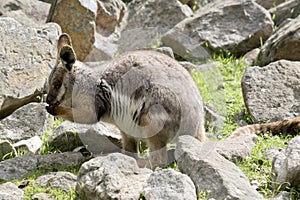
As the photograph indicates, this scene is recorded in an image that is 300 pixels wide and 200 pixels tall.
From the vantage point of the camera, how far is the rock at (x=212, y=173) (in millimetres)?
6320

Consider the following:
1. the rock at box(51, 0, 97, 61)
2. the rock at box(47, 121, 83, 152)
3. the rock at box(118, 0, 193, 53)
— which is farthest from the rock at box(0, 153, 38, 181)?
the rock at box(118, 0, 193, 53)

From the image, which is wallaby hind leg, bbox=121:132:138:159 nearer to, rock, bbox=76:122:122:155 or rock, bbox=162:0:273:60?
rock, bbox=76:122:122:155

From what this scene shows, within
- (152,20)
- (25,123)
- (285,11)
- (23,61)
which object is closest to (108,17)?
(152,20)

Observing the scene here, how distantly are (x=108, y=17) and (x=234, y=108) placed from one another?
4254mm

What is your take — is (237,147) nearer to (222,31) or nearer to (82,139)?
(82,139)

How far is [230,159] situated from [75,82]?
2245mm

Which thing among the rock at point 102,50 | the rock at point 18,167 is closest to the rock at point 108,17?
the rock at point 102,50

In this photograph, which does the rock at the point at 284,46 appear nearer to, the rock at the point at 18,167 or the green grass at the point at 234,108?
the green grass at the point at 234,108

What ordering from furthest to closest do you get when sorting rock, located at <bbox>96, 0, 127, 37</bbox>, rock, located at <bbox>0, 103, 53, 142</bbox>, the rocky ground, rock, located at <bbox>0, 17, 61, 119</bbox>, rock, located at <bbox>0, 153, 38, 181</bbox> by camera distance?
rock, located at <bbox>96, 0, 127, 37</bbox>
rock, located at <bbox>0, 17, 61, 119</bbox>
rock, located at <bbox>0, 103, 53, 142</bbox>
rock, located at <bbox>0, 153, 38, 181</bbox>
the rocky ground

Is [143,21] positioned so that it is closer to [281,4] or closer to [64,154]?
[281,4]

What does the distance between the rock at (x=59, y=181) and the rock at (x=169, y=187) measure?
991 mm

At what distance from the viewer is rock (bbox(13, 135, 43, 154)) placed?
8578 mm

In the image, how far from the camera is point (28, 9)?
12.2 meters

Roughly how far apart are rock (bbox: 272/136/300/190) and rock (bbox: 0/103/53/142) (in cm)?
353
